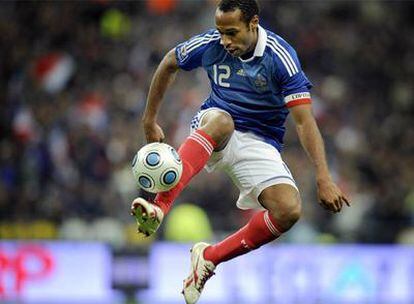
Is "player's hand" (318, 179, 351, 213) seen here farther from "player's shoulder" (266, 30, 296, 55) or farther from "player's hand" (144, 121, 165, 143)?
"player's hand" (144, 121, 165, 143)

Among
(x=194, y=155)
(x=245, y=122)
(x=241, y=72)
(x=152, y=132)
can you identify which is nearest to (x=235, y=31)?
(x=241, y=72)

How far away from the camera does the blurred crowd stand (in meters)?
14.7

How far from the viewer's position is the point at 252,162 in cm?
797

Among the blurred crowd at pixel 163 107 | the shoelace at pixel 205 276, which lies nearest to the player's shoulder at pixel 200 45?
the shoelace at pixel 205 276

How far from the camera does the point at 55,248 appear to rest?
14.1m

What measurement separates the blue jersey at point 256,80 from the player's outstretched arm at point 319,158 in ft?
0.32

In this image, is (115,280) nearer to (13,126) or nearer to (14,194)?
(14,194)

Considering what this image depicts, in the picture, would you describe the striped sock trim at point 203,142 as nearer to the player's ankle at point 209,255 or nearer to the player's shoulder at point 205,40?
the player's shoulder at point 205,40

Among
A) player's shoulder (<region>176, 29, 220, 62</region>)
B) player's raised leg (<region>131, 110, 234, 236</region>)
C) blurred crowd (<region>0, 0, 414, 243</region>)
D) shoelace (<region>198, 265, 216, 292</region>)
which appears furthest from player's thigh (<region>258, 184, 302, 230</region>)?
blurred crowd (<region>0, 0, 414, 243</region>)

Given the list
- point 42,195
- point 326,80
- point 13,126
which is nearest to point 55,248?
point 42,195

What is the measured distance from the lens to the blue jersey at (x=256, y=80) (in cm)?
766

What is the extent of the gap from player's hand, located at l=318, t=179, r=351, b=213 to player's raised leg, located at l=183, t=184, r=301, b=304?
559 millimetres

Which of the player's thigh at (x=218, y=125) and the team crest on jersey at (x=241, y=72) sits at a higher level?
the team crest on jersey at (x=241, y=72)

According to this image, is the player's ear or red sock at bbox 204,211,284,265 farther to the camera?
red sock at bbox 204,211,284,265
